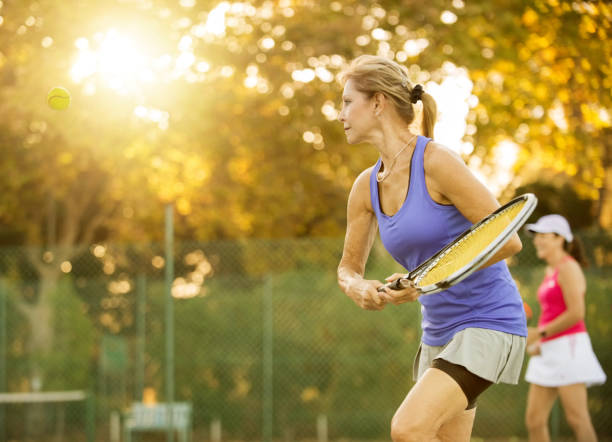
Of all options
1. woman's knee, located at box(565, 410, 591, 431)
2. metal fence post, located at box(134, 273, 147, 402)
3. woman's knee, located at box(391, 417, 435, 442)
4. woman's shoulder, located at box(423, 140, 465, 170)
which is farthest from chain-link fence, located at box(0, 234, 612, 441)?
woman's knee, located at box(391, 417, 435, 442)

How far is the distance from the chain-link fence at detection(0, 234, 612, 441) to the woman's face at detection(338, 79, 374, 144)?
6.00 metres

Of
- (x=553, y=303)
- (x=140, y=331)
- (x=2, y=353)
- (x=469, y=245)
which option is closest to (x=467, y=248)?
(x=469, y=245)

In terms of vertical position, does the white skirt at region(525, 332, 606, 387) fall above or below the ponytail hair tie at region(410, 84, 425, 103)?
below

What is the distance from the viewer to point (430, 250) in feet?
10.0

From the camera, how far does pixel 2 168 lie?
1158 cm

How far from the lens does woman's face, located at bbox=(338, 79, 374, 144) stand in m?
3.14

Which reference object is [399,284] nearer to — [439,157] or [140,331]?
[439,157]

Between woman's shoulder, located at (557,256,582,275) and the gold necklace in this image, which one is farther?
woman's shoulder, located at (557,256,582,275)

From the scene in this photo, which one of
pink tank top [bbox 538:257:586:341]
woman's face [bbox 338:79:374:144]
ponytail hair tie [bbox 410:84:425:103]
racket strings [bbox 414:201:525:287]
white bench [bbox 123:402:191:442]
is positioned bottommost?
white bench [bbox 123:402:191:442]

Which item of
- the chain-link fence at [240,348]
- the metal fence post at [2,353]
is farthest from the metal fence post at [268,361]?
the metal fence post at [2,353]

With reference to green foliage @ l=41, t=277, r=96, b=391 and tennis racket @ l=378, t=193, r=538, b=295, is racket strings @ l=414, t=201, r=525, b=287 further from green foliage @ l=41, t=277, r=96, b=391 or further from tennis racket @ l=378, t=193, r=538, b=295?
green foliage @ l=41, t=277, r=96, b=391

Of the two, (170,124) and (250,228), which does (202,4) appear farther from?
(250,228)

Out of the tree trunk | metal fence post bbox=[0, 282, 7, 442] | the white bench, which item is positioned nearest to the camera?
the white bench

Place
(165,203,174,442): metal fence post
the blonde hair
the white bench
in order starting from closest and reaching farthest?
the blonde hair
(165,203,174,442): metal fence post
the white bench
